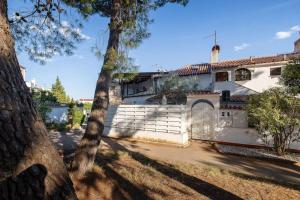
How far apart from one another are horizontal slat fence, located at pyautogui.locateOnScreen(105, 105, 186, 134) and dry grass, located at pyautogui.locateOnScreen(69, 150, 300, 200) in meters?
6.09

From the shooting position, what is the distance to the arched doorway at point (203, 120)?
541 inches

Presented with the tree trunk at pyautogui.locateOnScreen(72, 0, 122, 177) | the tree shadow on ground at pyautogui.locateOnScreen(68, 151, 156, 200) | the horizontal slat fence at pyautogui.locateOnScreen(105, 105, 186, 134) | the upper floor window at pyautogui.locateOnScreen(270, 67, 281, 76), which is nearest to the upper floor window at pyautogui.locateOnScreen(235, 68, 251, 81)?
the upper floor window at pyautogui.locateOnScreen(270, 67, 281, 76)

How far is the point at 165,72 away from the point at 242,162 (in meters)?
17.5

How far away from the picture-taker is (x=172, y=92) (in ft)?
68.0

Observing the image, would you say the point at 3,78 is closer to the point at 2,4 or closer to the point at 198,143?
the point at 2,4

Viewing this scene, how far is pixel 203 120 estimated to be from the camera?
549 inches

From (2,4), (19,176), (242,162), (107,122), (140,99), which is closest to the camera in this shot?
(19,176)

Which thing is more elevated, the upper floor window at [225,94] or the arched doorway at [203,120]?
the upper floor window at [225,94]

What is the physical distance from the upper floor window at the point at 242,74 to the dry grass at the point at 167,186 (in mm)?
17940

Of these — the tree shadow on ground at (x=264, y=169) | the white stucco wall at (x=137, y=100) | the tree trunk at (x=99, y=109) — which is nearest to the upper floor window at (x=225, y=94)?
the white stucco wall at (x=137, y=100)

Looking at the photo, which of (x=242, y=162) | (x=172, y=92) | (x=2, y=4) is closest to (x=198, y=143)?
(x=242, y=162)

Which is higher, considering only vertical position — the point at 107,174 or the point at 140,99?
the point at 140,99

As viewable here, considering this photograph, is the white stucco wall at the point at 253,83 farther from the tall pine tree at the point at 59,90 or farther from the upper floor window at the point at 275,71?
the tall pine tree at the point at 59,90

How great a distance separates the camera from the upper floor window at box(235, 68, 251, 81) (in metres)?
23.2
